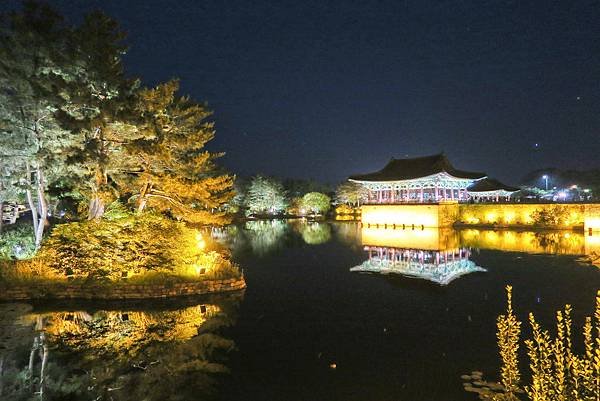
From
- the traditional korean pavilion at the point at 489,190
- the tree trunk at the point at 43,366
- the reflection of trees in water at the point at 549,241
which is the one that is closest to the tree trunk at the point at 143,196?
the tree trunk at the point at 43,366

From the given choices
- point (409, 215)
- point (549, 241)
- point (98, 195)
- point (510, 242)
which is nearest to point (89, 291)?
point (98, 195)

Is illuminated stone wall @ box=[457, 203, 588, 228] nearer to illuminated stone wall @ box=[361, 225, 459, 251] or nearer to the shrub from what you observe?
illuminated stone wall @ box=[361, 225, 459, 251]

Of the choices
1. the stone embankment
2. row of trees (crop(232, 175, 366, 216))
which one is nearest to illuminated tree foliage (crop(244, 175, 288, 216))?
row of trees (crop(232, 175, 366, 216))

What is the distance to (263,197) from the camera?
63.2 metres

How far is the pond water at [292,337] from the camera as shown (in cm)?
656

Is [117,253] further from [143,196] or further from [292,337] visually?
[292,337]

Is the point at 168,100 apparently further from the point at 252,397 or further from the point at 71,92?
the point at 252,397

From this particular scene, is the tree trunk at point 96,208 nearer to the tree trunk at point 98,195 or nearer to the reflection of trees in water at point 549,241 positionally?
the tree trunk at point 98,195

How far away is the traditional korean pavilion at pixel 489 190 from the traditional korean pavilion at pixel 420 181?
549cm

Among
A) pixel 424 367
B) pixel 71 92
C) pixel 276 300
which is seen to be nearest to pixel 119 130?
pixel 71 92

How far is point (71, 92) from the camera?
12641 mm

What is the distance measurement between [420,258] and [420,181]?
71.5 ft

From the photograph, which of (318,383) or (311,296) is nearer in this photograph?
(318,383)

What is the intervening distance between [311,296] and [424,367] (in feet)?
19.6
